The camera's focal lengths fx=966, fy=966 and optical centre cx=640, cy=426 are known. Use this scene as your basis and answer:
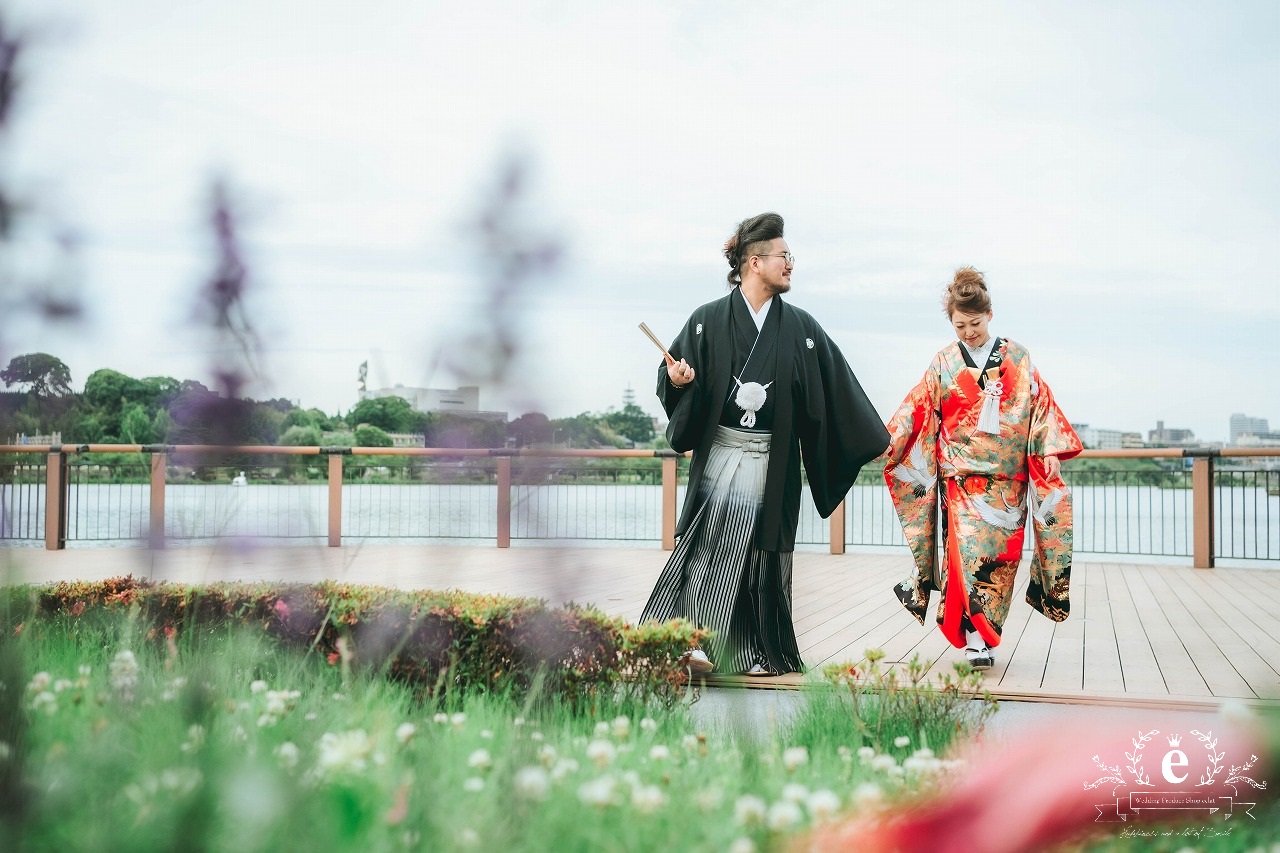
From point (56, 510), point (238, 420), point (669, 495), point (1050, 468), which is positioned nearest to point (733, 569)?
point (1050, 468)

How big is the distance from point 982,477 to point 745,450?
1032 mm

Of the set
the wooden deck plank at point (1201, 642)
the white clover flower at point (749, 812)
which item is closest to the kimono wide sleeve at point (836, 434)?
the wooden deck plank at point (1201, 642)

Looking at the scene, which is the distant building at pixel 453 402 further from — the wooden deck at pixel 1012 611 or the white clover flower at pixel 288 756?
the white clover flower at pixel 288 756

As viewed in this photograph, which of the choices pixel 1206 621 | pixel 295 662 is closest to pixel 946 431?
pixel 1206 621

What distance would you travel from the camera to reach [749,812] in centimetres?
127

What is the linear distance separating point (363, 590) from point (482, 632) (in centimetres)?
59

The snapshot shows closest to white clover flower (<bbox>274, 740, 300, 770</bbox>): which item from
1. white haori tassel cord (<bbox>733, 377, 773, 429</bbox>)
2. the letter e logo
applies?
the letter e logo

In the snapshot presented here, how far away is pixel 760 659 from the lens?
3.28m

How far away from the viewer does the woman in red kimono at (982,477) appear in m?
3.65

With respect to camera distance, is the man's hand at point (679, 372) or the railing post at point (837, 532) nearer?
the man's hand at point (679, 372)

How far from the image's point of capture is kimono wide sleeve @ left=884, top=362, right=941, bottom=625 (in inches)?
152

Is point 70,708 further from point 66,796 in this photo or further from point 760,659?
point 760,659

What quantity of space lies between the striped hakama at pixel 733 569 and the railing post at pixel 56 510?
5.70m

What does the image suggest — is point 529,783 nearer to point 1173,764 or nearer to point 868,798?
point 868,798
